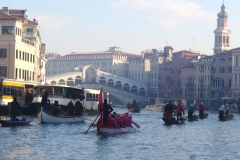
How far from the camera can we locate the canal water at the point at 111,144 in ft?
87.7

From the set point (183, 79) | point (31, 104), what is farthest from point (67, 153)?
point (183, 79)

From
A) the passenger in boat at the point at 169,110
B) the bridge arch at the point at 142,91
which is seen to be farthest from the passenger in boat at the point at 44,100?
the bridge arch at the point at 142,91

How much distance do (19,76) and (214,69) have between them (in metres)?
63.5

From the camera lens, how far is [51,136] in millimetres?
33500

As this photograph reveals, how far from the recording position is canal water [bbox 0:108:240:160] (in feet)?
87.7

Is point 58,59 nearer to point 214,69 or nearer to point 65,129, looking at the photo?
point 214,69

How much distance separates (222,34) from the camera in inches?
5768

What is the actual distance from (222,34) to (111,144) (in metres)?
118

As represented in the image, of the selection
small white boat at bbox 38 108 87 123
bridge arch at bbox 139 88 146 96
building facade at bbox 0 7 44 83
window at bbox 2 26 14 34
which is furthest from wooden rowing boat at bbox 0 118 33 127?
bridge arch at bbox 139 88 146 96

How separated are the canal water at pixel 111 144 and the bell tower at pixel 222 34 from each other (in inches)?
4230

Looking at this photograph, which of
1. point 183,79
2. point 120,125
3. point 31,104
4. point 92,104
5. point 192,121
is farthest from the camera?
point 183,79

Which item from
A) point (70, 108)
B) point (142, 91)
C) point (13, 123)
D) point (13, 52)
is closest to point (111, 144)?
point (13, 123)

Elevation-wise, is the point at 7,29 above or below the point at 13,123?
above

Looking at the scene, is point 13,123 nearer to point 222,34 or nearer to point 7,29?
point 7,29
